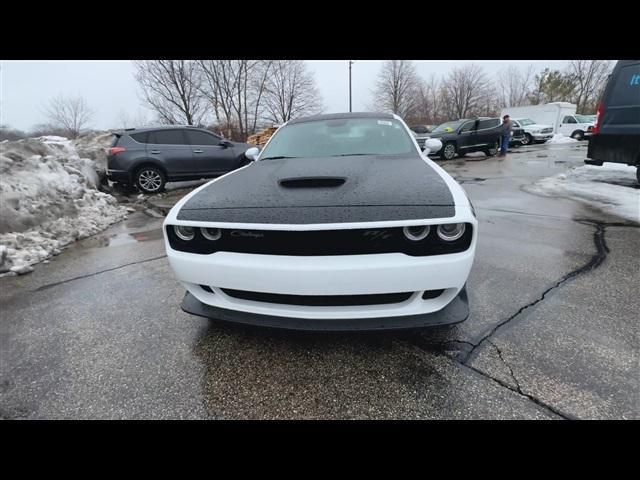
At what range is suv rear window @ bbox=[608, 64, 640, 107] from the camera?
18.5ft

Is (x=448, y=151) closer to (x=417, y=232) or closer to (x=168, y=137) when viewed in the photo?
(x=168, y=137)

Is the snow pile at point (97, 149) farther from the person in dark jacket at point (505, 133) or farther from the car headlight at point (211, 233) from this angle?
the person in dark jacket at point (505, 133)

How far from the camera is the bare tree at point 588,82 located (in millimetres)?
40031

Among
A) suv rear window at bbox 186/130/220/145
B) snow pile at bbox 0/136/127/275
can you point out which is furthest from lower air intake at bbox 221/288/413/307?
suv rear window at bbox 186/130/220/145

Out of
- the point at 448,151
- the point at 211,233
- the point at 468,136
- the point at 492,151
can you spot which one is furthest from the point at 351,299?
the point at 492,151

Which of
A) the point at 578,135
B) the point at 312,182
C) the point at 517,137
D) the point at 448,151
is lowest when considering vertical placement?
the point at 448,151

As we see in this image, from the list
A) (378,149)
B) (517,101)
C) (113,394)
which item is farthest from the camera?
(517,101)

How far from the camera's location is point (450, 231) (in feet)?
5.52

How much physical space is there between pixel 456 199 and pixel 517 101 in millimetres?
60711

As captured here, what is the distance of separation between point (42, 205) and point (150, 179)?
10.6ft

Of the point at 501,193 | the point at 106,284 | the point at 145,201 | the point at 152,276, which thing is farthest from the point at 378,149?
the point at 145,201
